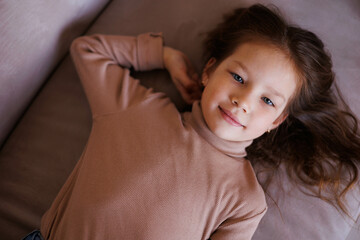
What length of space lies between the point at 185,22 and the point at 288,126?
0.55 m

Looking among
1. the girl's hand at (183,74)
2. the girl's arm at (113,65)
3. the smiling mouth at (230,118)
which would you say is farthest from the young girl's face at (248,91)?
the girl's arm at (113,65)

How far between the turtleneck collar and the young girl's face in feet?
0.12

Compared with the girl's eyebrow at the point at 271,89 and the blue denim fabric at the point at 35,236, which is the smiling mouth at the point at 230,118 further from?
the blue denim fabric at the point at 35,236

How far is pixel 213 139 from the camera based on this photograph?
87 cm

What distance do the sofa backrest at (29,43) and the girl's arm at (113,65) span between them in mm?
91

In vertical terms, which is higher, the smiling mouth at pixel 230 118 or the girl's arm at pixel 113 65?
the girl's arm at pixel 113 65

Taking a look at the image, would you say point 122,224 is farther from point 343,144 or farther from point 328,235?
point 343,144

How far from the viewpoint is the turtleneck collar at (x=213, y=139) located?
87cm

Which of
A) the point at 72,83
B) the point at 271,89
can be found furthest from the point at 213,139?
the point at 72,83

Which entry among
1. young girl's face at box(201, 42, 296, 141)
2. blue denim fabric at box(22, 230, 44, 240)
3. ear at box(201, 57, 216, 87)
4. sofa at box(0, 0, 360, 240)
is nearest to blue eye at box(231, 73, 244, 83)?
young girl's face at box(201, 42, 296, 141)

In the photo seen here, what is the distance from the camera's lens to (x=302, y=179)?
0.94 meters

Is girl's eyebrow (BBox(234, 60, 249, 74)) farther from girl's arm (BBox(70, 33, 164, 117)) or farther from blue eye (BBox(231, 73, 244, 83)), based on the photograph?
girl's arm (BBox(70, 33, 164, 117))

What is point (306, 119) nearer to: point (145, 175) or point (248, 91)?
point (248, 91)

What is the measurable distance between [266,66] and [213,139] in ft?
0.87
